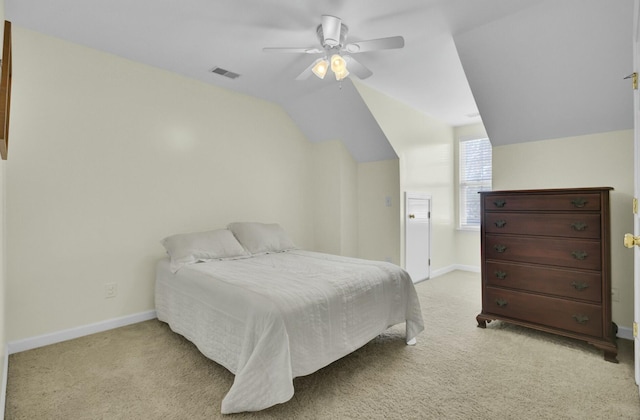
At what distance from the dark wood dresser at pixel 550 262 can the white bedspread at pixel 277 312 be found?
2.72ft

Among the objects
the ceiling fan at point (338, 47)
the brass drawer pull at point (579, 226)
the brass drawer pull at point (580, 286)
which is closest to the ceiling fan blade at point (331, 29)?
the ceiling fan at point (338, 47)

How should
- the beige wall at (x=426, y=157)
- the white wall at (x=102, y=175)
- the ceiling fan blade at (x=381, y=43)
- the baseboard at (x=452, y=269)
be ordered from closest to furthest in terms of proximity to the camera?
the ceiling fan blade at (x=381, y=43), the white wall at (x=102, y=175), the beige wall at (x=426, y=157), the baseboard at (x=452, y=269)

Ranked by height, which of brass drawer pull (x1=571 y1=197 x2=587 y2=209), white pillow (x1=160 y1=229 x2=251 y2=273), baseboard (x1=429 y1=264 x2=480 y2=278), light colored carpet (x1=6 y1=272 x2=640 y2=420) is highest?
brass drawer pull (x1=571 y1=197 x2=587 y2=209)

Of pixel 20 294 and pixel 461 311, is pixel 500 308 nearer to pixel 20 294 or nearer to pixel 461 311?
pixel 461 311

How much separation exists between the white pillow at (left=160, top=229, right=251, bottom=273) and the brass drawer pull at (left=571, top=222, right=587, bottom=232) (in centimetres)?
262

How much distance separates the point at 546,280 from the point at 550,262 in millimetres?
140

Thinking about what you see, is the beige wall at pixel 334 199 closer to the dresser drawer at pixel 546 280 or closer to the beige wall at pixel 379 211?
the beige wall at pixel 379 211

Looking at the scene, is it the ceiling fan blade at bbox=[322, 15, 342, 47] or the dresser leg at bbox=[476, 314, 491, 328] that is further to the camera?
the dresser leg at bbox=[476, 314, 491, 328]

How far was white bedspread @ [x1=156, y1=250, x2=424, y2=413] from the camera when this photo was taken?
1548mm

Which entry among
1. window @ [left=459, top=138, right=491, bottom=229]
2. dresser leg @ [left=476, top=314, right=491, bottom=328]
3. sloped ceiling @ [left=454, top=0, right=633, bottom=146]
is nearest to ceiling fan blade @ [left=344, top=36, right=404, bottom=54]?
sloped ceiling @ [left=454, top=0, right=633, bottom=146]

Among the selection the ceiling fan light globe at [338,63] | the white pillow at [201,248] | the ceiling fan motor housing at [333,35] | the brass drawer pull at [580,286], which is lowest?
the brass drawer pull at [580,286]

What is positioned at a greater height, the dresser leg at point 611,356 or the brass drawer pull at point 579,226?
the brass drawer pull at point 579,226

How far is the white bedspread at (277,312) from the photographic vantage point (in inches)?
60.9

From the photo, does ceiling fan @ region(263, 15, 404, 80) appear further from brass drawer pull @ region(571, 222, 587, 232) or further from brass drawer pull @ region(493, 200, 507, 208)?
brass drawer pull @ region(571, 222, 587, 232)
